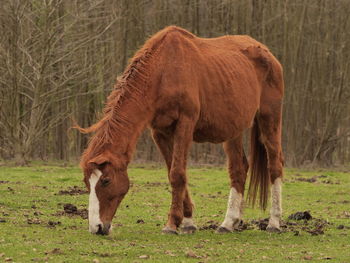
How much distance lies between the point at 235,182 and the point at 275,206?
0.59 metres

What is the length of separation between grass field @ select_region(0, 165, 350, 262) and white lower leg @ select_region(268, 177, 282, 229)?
0.58 ft

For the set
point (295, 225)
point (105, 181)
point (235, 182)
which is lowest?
point (295, 225)

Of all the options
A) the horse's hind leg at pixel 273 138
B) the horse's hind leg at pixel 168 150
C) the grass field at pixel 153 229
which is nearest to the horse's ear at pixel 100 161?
the grass field at pixel 153 229

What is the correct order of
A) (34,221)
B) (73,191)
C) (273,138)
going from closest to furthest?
1. (34,221)
2. (273,138)
3. (73,191)

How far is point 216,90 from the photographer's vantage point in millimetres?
8484

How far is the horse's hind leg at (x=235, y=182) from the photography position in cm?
865

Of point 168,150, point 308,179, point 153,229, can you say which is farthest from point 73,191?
point 308,179

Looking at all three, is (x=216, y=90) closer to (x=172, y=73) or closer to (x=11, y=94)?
(x=172, y=73)

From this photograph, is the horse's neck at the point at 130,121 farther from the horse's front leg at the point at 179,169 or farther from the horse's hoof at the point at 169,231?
the horse's hoof at the point at 169,231

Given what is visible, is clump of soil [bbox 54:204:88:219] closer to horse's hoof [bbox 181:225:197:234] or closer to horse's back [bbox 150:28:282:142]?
horse's hoof [bbox 181:225:197:234]

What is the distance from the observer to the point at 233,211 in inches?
344

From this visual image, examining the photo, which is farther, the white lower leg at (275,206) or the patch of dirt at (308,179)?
the patch of dirt at (308,179)

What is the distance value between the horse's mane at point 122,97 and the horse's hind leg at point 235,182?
1.89 metres

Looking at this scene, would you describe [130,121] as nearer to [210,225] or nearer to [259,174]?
[210,225]
